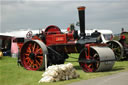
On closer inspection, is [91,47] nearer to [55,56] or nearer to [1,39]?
[55,56]

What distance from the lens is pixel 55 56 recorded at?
1305cm

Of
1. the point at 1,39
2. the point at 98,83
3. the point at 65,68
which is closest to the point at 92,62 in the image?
the point at 65,68

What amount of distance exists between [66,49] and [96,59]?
1.80 metres

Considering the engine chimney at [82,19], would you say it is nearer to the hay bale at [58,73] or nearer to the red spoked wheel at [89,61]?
the red spoked wheel at [89,61]

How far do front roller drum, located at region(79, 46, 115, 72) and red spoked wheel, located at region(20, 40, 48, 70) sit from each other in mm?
1858

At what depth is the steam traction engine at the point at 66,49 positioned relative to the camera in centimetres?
1137

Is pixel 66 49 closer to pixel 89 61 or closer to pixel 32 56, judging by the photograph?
pixel 32 56

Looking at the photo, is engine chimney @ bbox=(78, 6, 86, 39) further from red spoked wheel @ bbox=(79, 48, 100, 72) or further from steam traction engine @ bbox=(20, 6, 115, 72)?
red spoked wheel @ bbox=(79, 48, 100, 72)

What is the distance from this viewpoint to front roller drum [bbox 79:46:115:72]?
1105cm

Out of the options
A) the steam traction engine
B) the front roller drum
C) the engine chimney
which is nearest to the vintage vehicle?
the steam traction engine

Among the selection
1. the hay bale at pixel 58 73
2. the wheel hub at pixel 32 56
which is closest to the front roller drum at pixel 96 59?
the hay bale at pixel 58 73

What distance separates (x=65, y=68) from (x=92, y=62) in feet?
7.80

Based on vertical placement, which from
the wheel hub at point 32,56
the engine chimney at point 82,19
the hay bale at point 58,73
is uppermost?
the engine chimney at point 82,19

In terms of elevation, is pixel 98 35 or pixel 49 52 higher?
pixel 98 35
